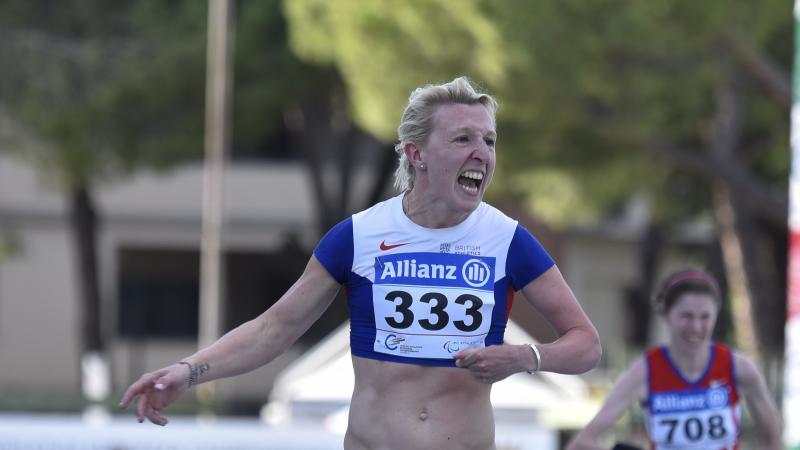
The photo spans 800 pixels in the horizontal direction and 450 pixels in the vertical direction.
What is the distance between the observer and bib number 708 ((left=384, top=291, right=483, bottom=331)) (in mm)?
4273

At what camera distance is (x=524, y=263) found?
14.3 ft

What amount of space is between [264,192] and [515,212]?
6424mm

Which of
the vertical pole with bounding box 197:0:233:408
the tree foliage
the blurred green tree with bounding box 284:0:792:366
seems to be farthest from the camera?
the vertical pole with bounding box 197:0:233:408

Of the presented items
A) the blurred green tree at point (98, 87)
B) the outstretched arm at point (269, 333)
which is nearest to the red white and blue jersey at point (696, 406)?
the outstretched arm at point (269, 333)

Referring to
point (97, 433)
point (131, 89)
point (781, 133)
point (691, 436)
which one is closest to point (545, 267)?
point (691, 436)

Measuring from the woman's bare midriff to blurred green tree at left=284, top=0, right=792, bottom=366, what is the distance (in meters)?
10.6

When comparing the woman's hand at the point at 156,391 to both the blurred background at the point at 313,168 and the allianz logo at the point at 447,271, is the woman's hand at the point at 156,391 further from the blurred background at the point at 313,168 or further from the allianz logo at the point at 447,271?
the blurred background at the point at 313,168

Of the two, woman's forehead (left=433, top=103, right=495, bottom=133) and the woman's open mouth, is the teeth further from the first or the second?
woman's forehead (left=433, top=103, right=495, bottom=133)

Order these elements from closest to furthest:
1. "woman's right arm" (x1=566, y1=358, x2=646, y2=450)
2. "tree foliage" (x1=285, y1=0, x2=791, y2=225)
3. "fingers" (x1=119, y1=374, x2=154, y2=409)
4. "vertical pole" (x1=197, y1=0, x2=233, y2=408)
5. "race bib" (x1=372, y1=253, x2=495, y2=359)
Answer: "fingers" (x1=119, y1=374, x2=154, y2=409) → "race bib" (x1=372, y1=253, x2=495, y2=359) → "woman's right arm" (x1=566, y1=358, x2=646, y2=450) → "tree foliage" (x1=285, y1=0, x2=791, y2=225) → "vertical pole" (x1=197, y1=0, x2=233, y2=408)

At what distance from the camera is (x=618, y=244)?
126ft

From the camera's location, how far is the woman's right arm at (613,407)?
6012mm

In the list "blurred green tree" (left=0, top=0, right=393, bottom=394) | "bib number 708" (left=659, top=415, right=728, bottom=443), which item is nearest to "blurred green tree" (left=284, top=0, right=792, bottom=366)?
"blurred green tree" (left=0, top=0, right=393, bottom=394)

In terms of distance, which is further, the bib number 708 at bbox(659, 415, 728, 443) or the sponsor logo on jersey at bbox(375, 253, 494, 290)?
the bib number 708 at bbox(659, 415, 728, 443)

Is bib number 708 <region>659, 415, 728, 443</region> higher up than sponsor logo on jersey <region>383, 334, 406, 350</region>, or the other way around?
sponsor logo on jersey <region>383, 334, 406, 350</region>
